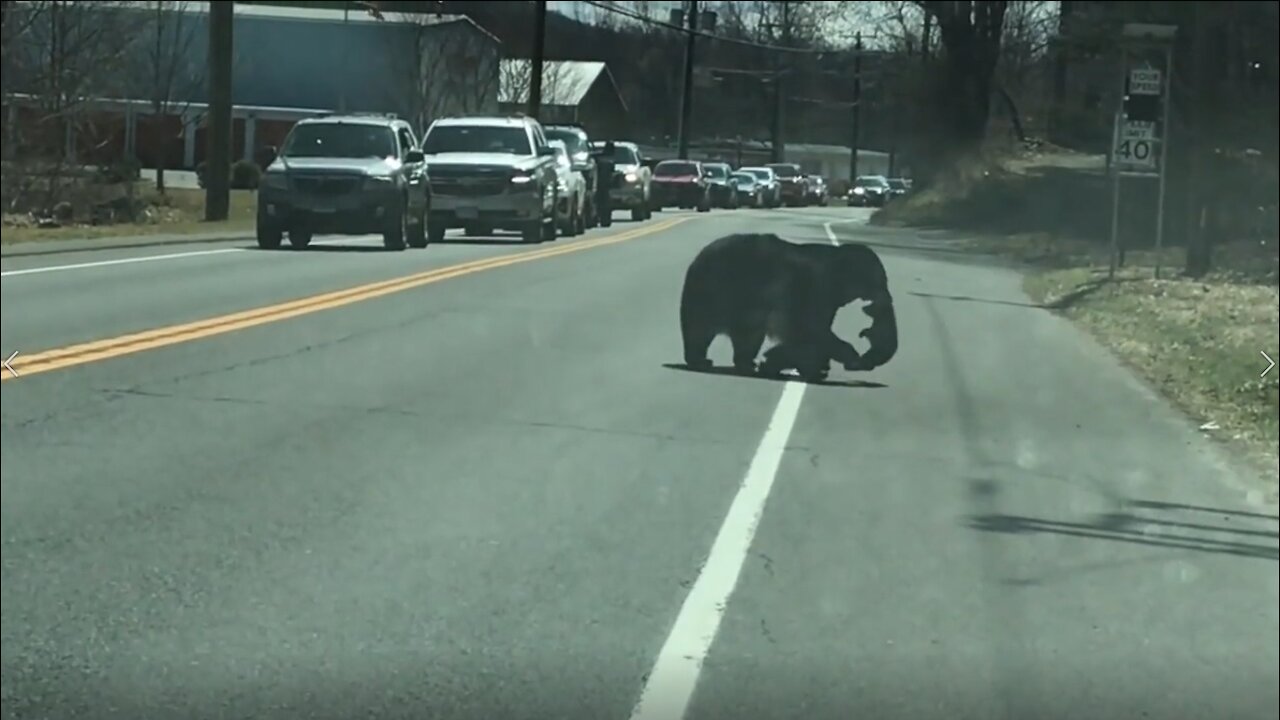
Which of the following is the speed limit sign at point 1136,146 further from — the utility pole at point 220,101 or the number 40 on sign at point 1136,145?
the utility pole at point 220,101

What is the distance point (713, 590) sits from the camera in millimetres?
17219

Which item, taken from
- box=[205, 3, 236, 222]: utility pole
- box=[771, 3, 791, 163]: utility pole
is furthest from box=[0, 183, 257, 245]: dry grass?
box=[771, 3, 791, 163]: utility pole

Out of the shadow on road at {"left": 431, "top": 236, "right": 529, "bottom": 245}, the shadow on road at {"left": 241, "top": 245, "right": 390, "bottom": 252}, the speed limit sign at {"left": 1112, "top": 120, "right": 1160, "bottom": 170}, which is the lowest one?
the shadow on road at {"left": 241, "top": 245, "right": 390, "bottom": 252}

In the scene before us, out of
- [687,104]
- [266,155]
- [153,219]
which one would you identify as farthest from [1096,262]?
[153,219]

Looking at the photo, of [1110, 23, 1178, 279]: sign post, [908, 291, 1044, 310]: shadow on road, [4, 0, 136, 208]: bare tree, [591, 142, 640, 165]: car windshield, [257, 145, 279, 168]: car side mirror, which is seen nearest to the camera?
[1110, 23, 1178, 279]: sign post

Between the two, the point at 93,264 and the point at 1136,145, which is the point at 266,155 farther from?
the point at 93,264

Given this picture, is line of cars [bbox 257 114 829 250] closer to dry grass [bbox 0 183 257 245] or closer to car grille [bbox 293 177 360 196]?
car grille [bbox 293 177 360 196]

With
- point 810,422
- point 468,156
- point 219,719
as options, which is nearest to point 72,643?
point 810,422

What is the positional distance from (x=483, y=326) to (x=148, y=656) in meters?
4.63

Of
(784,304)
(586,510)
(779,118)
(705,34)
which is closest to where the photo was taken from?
(784,304)

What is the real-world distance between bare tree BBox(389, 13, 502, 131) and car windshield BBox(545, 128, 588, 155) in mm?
364

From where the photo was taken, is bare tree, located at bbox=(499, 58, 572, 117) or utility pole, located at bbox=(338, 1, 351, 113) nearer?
bare tree, located at bbox=(499, 58, 572, 117)

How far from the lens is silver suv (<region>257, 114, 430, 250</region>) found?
458 cm

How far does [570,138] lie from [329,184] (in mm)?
600
